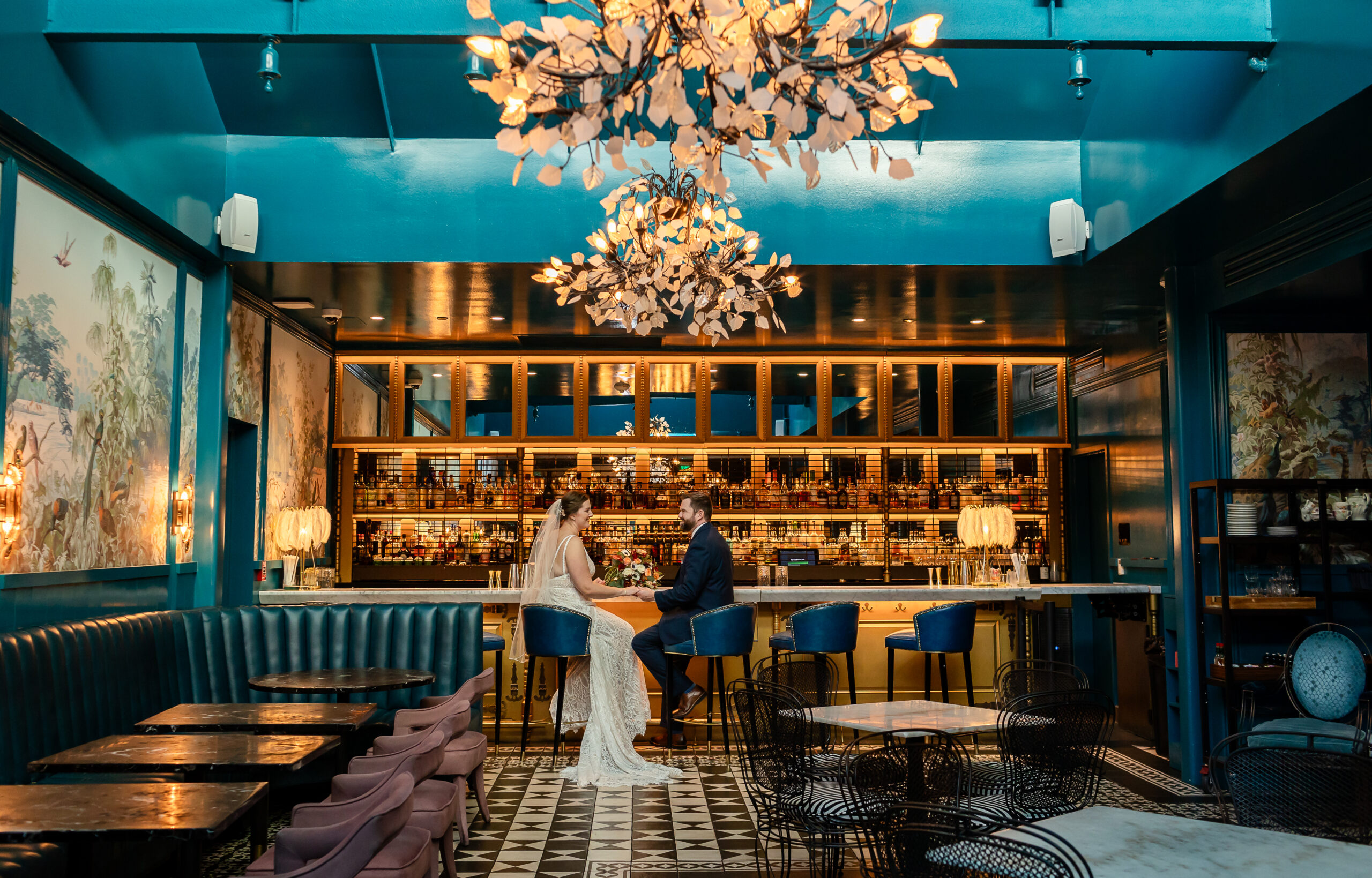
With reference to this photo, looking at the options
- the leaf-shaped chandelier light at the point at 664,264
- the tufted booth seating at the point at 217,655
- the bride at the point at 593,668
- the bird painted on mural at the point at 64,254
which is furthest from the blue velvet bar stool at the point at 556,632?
the bird painted on mural at the point at 64,254

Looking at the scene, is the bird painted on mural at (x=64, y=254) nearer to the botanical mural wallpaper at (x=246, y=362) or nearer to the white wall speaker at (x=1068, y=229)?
the botanical mural wallpaper at (x=246, y=362)

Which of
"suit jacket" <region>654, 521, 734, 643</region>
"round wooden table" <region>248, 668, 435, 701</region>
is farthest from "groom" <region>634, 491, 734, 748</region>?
"round wooden table" <region>248, 668, 435, 701</region>

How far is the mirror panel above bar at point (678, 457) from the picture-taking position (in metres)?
10.2

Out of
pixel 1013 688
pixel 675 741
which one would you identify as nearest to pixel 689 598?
pixel 675 741

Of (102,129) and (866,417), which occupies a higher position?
(102,129)

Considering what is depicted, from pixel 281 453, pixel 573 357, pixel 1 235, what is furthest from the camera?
pixel 573 357

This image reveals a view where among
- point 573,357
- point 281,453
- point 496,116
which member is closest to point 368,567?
point 281,453

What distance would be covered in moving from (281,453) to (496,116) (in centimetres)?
348

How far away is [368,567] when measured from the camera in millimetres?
10180

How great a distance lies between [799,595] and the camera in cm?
784

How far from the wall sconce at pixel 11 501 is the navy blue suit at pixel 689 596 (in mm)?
3802

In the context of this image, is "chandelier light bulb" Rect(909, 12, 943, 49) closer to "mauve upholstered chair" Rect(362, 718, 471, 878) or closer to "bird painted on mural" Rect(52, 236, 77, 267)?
"mauve upholstered chair" Rect(362, 718, 471, 878)

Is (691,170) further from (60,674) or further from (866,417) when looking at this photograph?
(866,417)

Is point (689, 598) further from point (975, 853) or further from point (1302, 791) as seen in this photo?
point (975, 853)
